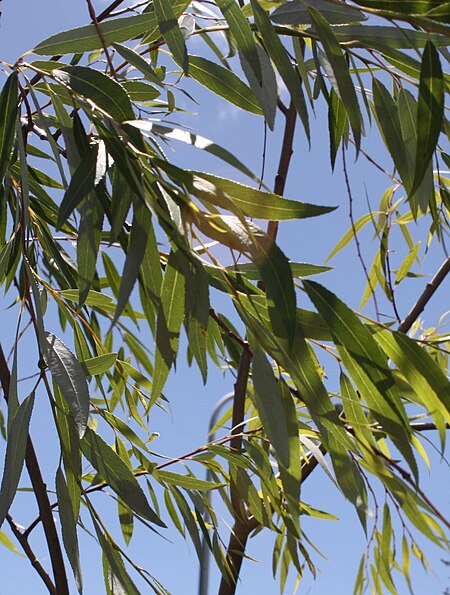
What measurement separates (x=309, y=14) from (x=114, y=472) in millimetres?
342

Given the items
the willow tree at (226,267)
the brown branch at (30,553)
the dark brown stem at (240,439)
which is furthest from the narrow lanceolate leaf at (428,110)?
the brown branch at (30,553)

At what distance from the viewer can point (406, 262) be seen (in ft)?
3.90

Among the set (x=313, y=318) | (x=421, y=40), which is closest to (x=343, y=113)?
(x=421, y=40)

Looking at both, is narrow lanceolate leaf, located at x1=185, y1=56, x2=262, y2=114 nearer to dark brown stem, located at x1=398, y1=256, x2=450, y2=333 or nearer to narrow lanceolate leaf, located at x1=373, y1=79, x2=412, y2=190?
narrow lanceolate leaf, located at x1=373, y1=79, x2=412, y2=190

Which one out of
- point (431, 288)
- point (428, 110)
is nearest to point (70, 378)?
point (428, 110)

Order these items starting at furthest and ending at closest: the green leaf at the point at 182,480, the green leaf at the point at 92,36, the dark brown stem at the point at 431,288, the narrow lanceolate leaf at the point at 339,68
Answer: the dark brown stem at the point at 431,288
the green leaf at the point at 182,480
the green leaf at the point at 92,36
the narrow lanceolate leaf at the point at 339,68

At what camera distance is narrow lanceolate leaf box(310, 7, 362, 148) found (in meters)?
0.55

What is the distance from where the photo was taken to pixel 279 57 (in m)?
0.59

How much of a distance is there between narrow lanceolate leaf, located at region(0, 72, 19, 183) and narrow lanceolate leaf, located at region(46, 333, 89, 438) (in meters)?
0.13

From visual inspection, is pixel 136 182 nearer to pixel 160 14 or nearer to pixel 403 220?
pixel 160 14

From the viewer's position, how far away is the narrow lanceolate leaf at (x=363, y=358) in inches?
20.3

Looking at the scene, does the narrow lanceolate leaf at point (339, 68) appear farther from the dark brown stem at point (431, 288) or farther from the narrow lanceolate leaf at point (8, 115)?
the dark brown stem at point (431, 288)

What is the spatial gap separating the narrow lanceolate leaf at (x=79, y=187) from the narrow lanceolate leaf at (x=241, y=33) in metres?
0.12

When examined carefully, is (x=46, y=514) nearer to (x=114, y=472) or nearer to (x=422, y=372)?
(x=114, y=472)
